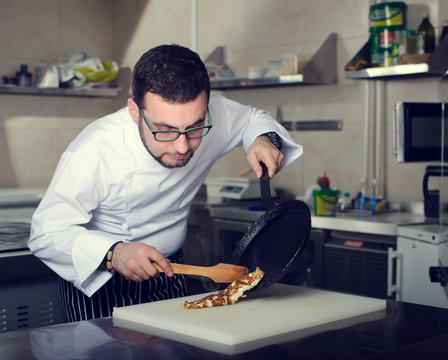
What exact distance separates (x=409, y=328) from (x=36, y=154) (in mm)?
3599

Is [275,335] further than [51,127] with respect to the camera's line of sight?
No

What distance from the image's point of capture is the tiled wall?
3.50 m

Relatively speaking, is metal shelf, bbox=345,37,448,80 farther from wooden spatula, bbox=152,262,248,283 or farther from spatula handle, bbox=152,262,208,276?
spatula handle, bbox=152,262,208,276

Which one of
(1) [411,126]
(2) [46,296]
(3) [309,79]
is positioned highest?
(3) [309,79]

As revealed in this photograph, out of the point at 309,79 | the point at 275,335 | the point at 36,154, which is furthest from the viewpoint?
the point at 36,154

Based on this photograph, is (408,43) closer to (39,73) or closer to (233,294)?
(233,294)

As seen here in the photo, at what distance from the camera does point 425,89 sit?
3.26m

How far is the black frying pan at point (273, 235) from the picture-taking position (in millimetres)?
1594

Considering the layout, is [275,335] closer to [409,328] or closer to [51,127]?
[409,328]

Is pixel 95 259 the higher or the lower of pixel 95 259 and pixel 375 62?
the lower

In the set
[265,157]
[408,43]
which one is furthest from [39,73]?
[265,157]

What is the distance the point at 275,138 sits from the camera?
1855 millimetres

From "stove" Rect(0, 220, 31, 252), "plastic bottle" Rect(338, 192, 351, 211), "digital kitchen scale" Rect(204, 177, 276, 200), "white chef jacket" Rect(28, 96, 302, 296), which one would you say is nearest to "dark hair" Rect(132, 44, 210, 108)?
"white chef jacket" Rect(28, 96, 302, 296)

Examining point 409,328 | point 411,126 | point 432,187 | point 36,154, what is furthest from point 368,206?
point 36,154
